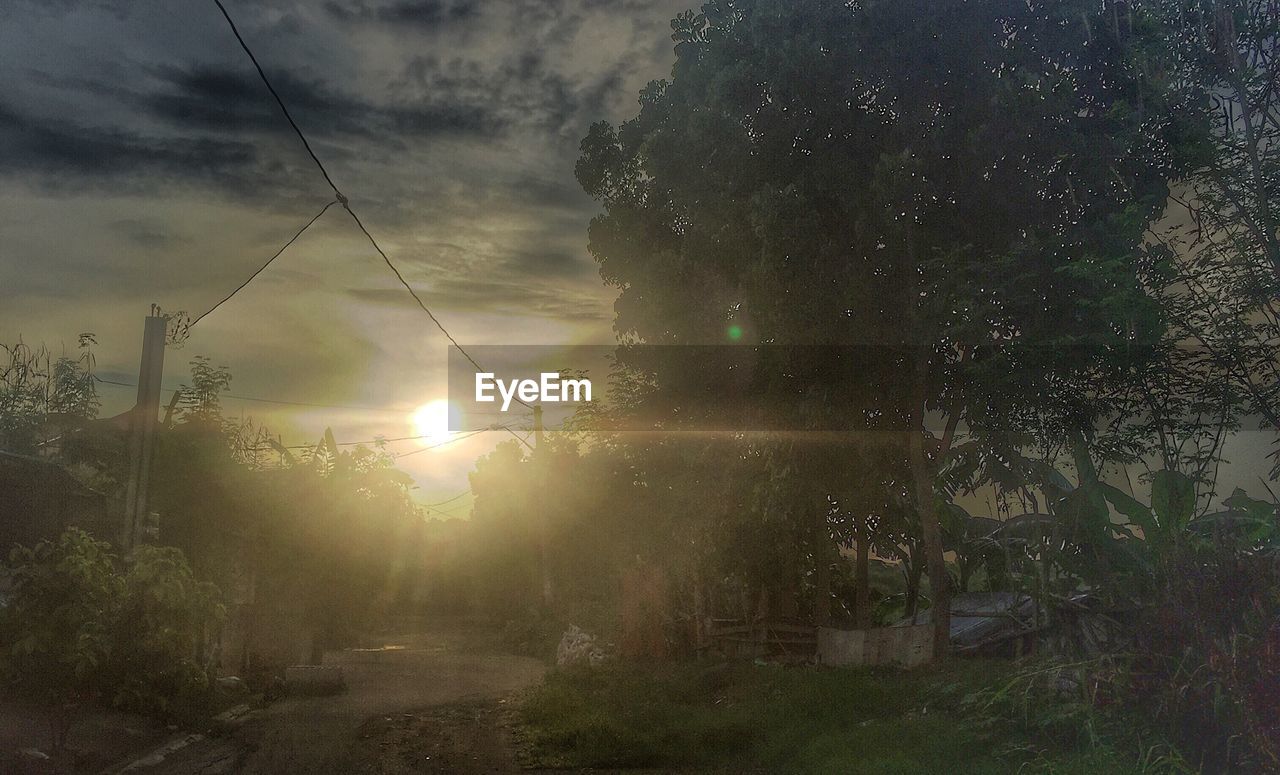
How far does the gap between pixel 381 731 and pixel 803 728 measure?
705 centimetres

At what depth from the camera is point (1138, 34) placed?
610 inches

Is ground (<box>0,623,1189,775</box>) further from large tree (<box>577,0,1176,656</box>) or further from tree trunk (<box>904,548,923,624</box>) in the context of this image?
tree trunk (<box>904,548,923,624</box>)

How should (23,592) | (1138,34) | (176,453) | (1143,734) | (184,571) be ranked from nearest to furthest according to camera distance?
(1143,734), (23,592), (1138,34), (184,571), (176,453)

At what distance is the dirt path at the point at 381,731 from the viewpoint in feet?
43.2

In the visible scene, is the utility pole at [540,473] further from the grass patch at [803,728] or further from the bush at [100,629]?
the bush at [100,629]

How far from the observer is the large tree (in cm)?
1669

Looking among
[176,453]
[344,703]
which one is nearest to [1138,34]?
[344,703]

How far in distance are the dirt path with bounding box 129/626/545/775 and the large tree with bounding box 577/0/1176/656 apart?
28.9 ft

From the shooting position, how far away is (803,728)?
46.8ft

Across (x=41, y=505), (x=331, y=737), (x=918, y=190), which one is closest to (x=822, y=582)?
(x=918, y=190)

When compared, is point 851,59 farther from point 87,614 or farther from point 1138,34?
point 87,614

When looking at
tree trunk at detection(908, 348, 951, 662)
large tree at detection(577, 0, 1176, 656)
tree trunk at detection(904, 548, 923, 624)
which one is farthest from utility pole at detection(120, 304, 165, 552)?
tree trunk at detection(904, 548, 923, 624)

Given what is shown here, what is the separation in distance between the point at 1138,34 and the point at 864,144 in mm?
5083

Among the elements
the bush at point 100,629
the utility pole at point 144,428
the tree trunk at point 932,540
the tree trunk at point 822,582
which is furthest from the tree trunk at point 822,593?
the utility pole at point 144,428
